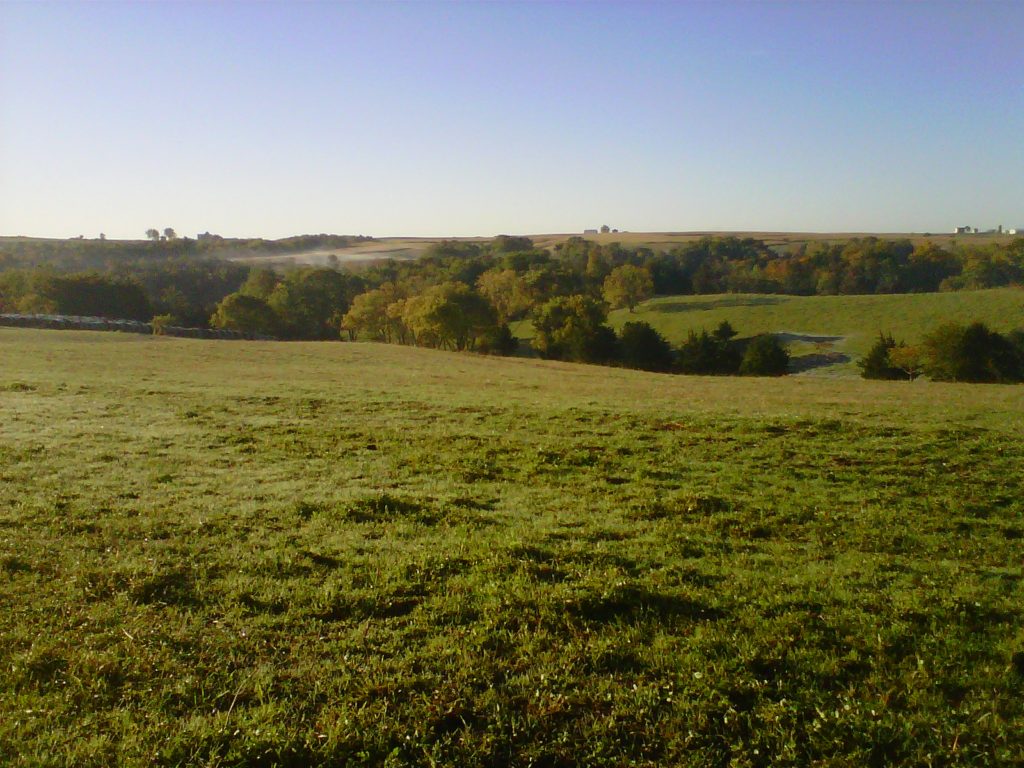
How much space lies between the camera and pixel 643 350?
77.1 metres

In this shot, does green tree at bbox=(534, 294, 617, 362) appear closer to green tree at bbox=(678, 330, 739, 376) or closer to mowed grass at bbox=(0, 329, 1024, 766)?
green tree at bbox=(678, 330, 739, 376)

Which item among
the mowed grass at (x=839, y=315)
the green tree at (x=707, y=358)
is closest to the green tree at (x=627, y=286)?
the mowed grass at (x=839, y=315)

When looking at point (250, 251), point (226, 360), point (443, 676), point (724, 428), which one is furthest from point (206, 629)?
point (250, 251)

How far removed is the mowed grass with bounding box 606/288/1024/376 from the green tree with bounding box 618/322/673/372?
50.0 ft

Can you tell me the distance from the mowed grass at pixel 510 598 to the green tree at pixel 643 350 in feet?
195

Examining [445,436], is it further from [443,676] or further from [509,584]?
[443,676]

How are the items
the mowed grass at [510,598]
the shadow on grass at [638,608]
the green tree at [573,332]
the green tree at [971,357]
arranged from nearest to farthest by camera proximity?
1. the mowed grass at [510,598]
2. the shadow on grass at [638,608]
3. the green tree at [971,357]
4. the green tree at [573,332]

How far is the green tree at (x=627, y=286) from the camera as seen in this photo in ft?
364

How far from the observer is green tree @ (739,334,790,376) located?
226 feet

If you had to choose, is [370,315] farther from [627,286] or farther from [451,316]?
[627,286]

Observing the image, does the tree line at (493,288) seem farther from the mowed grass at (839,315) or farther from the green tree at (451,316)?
the mowed grass at (839,315)

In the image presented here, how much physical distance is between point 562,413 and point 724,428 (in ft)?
16.2

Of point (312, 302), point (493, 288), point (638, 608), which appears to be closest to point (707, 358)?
point (493, 288)

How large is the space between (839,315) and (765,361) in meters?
34.2
